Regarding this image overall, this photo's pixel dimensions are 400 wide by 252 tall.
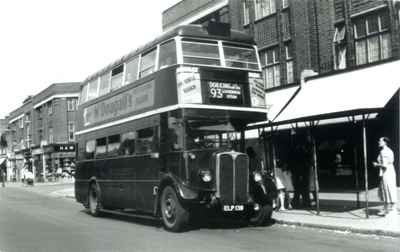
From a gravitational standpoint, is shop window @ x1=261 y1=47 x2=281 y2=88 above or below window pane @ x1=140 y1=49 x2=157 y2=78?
above

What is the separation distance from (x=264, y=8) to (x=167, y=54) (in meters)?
14.0

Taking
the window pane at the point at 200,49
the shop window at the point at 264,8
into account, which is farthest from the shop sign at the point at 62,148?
the window pane at the point at 200,49

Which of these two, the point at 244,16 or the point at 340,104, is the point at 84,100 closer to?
the point at 340,104

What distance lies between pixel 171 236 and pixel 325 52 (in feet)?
42.2

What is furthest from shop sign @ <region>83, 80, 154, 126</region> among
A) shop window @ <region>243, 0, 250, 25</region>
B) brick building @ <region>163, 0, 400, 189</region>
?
shop window @ <region>243, 0, 250, 25</region>

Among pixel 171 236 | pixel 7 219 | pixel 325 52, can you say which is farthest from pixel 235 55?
pixel 325 52

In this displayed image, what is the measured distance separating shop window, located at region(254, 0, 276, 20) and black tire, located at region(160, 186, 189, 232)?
48.6 ft

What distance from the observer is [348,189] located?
1989 cm

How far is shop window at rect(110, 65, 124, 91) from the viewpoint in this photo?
1519 centimetres

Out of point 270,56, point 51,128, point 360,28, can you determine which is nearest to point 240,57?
point 360,28

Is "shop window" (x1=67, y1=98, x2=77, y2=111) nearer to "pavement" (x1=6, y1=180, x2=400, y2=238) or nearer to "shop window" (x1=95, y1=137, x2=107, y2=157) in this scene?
"shop window" (x1=95, y1=137, x2=107, y2=157)

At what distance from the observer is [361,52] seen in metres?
19.9

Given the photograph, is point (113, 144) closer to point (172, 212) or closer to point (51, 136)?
point (172, 212)

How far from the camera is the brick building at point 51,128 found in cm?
6412
